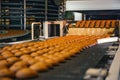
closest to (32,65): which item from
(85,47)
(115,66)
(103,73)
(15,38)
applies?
(103,73)

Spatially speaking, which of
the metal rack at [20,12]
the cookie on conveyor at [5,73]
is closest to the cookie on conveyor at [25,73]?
the cookie on conveyor at [5,73]

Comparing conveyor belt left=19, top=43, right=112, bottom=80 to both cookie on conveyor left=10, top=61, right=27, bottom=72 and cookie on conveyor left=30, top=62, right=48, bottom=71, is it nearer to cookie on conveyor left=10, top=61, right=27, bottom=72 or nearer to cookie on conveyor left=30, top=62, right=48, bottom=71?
cookie on conveyor left=30, top=62, right=48, bottom=71

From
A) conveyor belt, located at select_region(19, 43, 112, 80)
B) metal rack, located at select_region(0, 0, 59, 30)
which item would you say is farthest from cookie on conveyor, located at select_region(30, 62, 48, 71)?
metal rack, located at select_region(0, 0, 59, 30)

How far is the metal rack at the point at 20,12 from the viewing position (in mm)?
9102

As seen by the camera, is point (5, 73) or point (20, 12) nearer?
point (5, 73)

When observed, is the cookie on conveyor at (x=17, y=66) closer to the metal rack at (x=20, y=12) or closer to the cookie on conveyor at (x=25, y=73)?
the cookie on conveyor at (x=25, y=73)

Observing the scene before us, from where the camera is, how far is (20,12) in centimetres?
916

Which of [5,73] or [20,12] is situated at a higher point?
[20,12]

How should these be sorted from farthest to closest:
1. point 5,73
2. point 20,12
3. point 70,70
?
point 20,12 < point 70,70 < point 5,73

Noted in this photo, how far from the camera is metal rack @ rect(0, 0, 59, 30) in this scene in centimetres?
910

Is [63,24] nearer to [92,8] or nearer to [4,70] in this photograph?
[92,8]

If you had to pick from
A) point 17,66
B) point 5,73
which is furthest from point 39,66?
point 5,73

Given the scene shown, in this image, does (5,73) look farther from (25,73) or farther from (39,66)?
(39,66)

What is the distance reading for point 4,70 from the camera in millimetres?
1543
